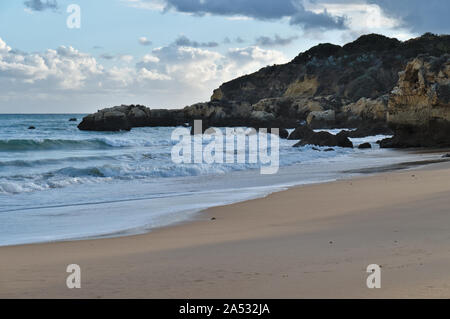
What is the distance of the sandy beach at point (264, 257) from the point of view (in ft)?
13.4

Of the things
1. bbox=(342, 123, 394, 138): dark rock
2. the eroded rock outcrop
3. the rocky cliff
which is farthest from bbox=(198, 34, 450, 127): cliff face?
bbox=(342, 123, 394, 138): dark rock

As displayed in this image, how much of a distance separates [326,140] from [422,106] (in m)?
4.80

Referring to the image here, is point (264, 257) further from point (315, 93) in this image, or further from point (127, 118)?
point (315, 93)

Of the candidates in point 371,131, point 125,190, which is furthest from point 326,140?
point 125,190

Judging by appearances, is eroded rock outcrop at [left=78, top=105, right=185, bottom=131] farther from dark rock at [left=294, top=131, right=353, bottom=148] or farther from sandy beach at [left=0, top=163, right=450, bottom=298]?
sandy beach at [left=0, top=163, right=450, bottom=298]

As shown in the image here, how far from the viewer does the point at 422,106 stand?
24906 mm

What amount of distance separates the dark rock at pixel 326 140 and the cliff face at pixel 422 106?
192cm

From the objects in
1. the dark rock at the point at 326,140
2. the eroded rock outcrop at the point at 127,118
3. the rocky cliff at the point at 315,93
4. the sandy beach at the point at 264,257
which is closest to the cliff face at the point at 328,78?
the rocky cliff at the point at 315,93

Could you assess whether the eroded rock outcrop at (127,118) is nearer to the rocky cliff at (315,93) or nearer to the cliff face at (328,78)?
the rocky cliff at (315,93)

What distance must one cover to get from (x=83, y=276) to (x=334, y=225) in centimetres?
346

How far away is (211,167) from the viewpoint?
18.5 metres

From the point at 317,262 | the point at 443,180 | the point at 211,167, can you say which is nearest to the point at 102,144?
the point at 211,167
